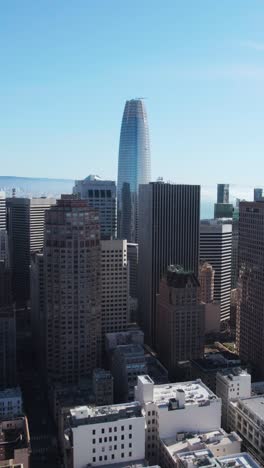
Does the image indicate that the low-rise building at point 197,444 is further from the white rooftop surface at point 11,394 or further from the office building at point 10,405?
the white rooftop surface at point 11,394

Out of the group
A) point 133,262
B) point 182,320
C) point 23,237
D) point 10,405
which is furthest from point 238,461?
point 23,237

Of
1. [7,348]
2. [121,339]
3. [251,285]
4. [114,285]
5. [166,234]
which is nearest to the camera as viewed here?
[7,348]

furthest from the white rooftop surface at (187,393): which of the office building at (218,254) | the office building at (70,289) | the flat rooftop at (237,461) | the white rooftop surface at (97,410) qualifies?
the office building at (218,254)

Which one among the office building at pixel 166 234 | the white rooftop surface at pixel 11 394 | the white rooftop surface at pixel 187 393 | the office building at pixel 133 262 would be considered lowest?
the white rooftop surface at pixel 11 394

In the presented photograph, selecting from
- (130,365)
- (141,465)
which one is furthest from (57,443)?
(141,465)

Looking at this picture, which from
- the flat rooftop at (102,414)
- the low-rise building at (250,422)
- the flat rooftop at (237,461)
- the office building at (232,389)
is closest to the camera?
the flat rooftop at (237,461)

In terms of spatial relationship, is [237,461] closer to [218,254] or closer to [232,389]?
[232,389]
